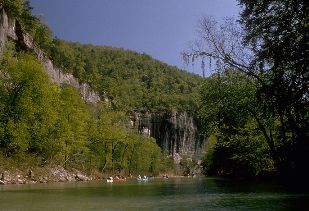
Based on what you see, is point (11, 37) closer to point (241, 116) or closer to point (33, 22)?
point (33, 22)

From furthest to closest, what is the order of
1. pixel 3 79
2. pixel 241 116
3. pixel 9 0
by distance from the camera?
pixel 9 0 → pixel 3 79 → pixel 241 116

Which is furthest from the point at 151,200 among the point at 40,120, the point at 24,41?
the point at 24,41

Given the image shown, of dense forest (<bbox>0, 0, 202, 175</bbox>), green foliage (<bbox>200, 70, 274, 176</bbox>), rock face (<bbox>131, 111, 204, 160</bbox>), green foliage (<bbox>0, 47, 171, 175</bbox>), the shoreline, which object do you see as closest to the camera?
green foliage (<bbox>200, 70, 274, 176</bbox>)

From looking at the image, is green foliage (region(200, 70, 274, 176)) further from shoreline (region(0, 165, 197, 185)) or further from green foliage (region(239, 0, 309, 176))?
shoreline (region(0, 165, 197, 185))

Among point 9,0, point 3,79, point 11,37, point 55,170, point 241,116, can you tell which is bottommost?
point 55,170

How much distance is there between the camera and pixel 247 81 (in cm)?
2769

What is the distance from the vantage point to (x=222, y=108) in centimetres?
3056

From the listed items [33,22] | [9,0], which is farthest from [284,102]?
[33,22]

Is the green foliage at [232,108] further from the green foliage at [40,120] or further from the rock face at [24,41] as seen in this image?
Result: the rock face at [24,41]

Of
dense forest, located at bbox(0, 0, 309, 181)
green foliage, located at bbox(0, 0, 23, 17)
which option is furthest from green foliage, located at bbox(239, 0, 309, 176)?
green foliage, located at bbox(0, 0, 23, 17)

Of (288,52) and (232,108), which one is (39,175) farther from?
(288,52)

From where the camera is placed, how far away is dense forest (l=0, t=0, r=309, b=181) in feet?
45.9

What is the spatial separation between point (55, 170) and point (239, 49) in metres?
38.5

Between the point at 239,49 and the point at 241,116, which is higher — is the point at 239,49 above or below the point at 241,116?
above
